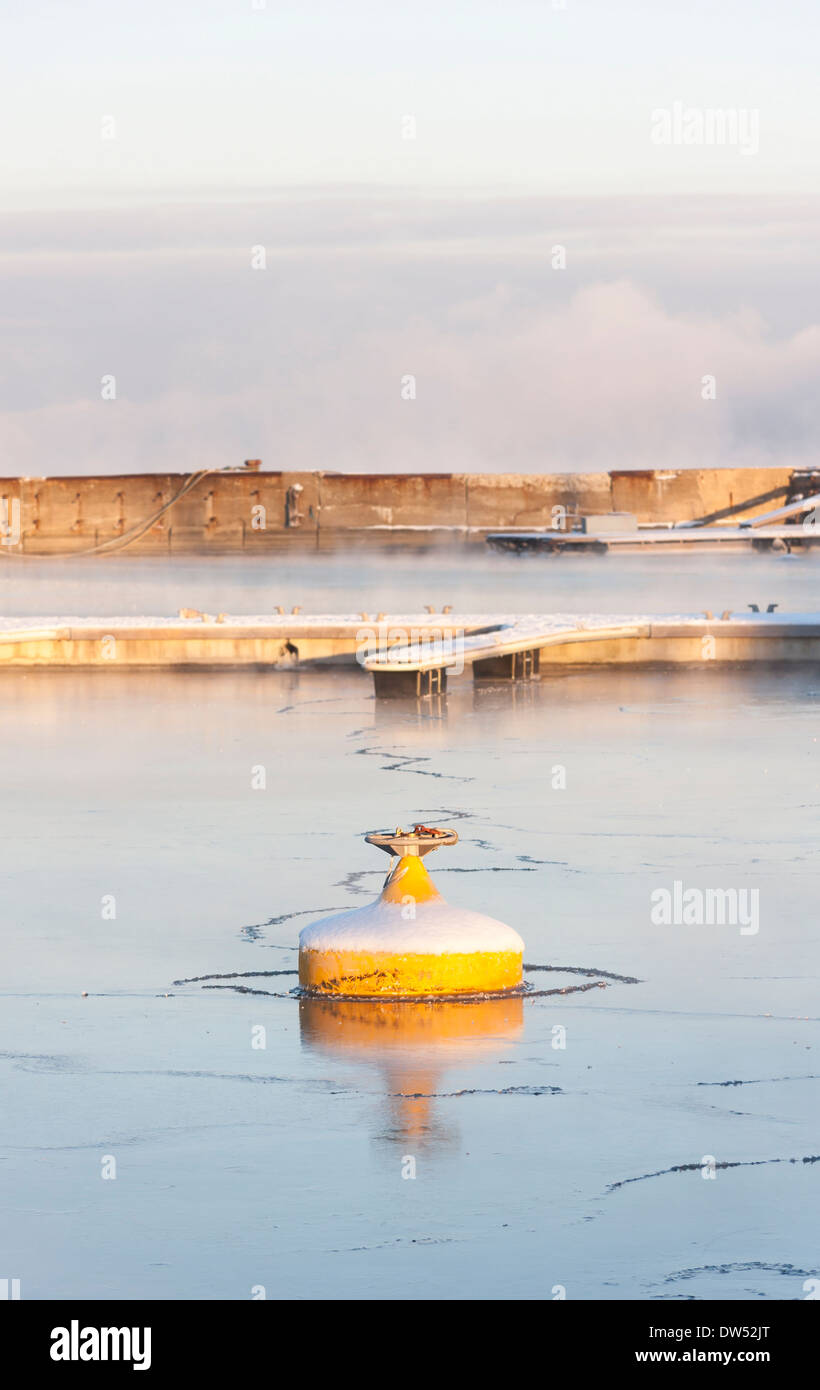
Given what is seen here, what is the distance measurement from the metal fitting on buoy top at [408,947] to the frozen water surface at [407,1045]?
0.14m

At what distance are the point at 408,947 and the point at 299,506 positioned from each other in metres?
148

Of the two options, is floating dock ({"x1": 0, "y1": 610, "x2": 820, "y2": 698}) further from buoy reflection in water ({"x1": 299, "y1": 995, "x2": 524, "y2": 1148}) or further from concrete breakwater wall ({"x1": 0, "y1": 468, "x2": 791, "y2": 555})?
concrete breakwater wall ({"x1": 0, "y1": 468, "x2": 791, "y2": 555})

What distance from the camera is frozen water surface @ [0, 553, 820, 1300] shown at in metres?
7.59

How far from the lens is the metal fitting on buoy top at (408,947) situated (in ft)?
36.1

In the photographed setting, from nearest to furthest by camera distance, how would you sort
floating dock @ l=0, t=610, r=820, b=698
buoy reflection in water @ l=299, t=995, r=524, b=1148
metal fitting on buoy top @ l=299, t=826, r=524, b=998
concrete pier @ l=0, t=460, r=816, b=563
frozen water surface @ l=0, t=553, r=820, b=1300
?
frozen water surface @ l=0, t=553, r=820, b=1300
buoy reflection in water @ l=299, t=995, r=524, b=1148
metal fitting on buoy top @ l=299, t=826, r=524, b=998
floating dock @ l=0, t=610, r=820, b=698
concrete pier @ l=0, t=460, r=816, b=563

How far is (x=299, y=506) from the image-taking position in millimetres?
157750

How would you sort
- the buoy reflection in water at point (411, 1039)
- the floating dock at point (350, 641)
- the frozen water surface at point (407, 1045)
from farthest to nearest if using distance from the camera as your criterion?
the floating dock at point (350, 641), the buoy reflection in water at point (411, 1039), the frozen water surface at point (407, 1045)

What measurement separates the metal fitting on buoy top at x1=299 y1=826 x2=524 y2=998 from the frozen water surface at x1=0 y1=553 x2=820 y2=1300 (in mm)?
140

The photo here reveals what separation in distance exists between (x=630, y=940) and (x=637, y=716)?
53.7ft

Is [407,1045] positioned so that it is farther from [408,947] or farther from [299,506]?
[299,506]

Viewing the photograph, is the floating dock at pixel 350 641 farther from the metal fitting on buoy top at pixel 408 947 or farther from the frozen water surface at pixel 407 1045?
the metal fitting on buoy top at pixel 408 947

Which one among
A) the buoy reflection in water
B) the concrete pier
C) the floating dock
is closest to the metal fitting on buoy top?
the buoy reflection in water

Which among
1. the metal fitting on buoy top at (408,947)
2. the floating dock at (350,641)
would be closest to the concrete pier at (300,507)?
the floating dock at (350,641)

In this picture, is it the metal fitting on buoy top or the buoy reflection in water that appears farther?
the metal fitting on buoy top
